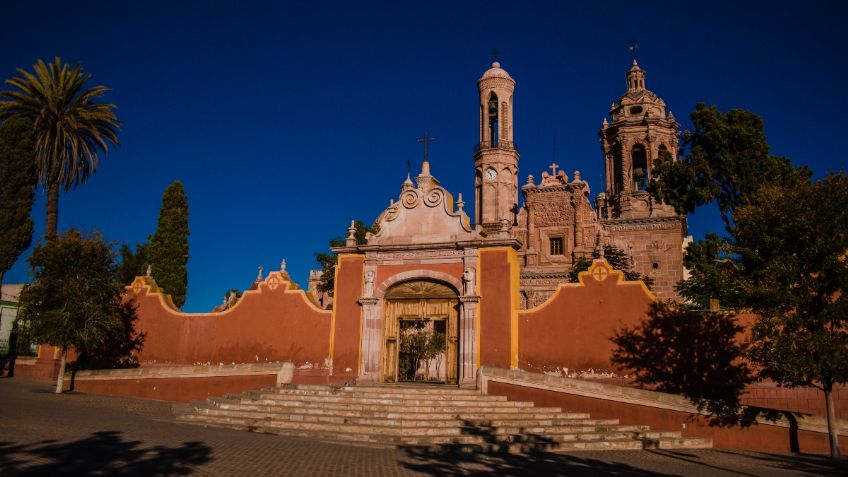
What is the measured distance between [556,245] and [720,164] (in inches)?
612

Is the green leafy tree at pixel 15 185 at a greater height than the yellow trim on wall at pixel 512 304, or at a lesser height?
greater

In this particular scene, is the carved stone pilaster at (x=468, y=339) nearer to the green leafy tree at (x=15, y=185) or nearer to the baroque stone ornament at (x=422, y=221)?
the baroque stone ornament at (x=422, y=221)

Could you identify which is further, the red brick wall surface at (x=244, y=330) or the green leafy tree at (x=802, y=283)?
the red brick wall surface at (x=244, y=330)

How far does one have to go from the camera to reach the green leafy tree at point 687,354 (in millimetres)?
15758

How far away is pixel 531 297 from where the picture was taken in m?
37.6

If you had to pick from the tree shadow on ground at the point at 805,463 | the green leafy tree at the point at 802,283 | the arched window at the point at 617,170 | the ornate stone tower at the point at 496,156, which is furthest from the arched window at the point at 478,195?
the tree shadow on ground at the point at 805,463

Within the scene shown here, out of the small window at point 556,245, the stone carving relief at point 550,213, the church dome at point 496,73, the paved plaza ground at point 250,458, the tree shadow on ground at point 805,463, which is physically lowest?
the tree shadow on ground at point 805,463

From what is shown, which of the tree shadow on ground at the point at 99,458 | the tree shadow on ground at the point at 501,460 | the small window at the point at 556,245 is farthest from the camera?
the small window at the point at 556,245

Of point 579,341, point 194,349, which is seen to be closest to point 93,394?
point 194,349

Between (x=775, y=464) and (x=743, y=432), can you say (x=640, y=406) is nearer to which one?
(x=743, y=432)

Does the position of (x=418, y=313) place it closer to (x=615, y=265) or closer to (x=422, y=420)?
(x=422, y=420)

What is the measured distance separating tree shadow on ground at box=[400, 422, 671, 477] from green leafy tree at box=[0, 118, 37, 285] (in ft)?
77.7

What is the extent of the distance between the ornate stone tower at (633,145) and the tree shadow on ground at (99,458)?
111ft

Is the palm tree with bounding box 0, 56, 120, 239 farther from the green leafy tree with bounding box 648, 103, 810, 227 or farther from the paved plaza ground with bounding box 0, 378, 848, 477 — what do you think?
the green leafy tree with bounding box 648, 103, 810, 227
